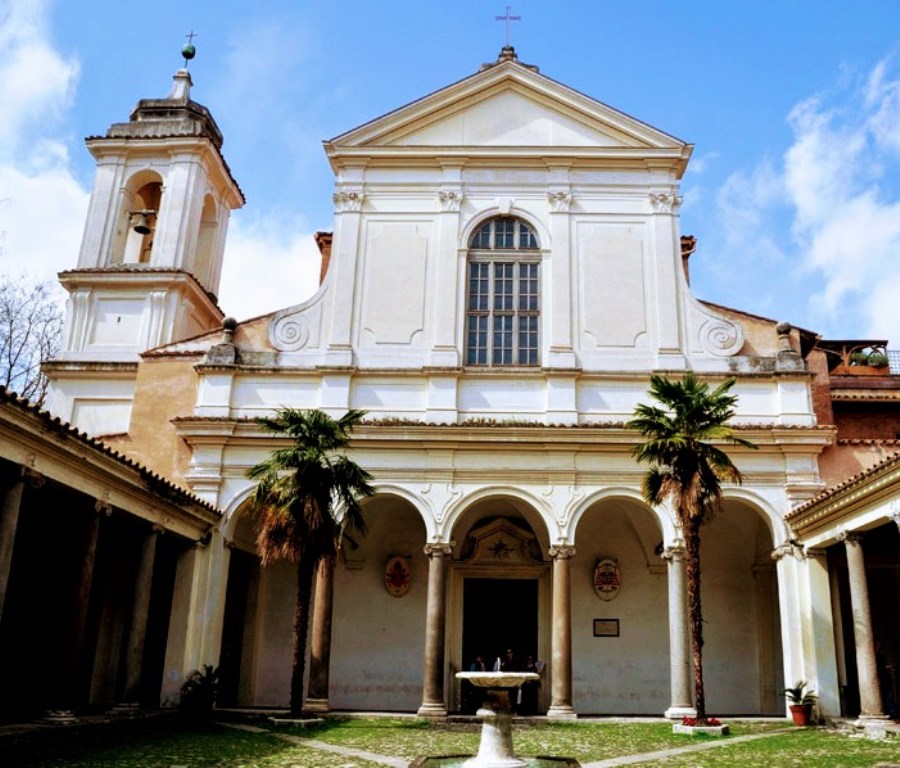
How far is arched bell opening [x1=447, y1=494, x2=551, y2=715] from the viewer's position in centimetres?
2267

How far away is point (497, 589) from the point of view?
2334 centimetres

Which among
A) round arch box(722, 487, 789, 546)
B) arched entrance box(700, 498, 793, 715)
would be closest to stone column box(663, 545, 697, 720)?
round arch box(722, 487, 789, 546)

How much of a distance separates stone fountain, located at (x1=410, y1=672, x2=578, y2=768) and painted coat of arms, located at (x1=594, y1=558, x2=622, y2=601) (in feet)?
39.7

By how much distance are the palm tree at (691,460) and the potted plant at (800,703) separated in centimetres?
266

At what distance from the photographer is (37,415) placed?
13.1m

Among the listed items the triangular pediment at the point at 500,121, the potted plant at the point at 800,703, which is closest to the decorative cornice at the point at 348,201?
the triangular pediment at the point at 500,121

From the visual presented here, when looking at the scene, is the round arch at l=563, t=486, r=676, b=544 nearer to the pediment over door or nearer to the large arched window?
the pediment over door

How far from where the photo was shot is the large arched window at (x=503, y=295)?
22406 mm

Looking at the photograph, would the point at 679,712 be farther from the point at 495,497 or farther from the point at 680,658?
the point at 495,497

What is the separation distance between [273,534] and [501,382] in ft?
23.6

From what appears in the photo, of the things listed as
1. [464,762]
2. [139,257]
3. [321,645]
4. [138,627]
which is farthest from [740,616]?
[139,257]

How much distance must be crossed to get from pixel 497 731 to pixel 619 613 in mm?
13001

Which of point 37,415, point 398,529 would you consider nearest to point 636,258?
point 398,529

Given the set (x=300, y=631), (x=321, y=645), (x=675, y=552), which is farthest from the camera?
(x=675, y=552)
